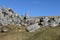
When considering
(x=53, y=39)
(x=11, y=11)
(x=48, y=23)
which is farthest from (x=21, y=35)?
(x=11, y=11)

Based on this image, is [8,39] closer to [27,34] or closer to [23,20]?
[27,34]

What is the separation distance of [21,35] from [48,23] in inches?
493

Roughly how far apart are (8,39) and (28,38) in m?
4.28

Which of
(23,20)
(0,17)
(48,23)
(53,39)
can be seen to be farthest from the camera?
(23,20)

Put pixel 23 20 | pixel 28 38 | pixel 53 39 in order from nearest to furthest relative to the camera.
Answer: pixel 53 39 < pixel 28 38 < pixel 23 20

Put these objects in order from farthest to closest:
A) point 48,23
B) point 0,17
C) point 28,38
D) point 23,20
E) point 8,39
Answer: point 23,20 → point 0,17 → point 48,23 → point 8,39 → point 28,38

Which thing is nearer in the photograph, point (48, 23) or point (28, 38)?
point (28, 38)

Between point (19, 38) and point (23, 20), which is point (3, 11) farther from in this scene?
point (19, 38)

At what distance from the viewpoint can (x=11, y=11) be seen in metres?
75.0

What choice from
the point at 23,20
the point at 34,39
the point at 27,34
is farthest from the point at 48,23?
the point at 23,20

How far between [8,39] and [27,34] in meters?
3.47

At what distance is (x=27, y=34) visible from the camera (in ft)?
119

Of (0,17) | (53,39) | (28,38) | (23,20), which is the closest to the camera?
(53,39)

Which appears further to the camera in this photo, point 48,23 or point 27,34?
point 48,23
